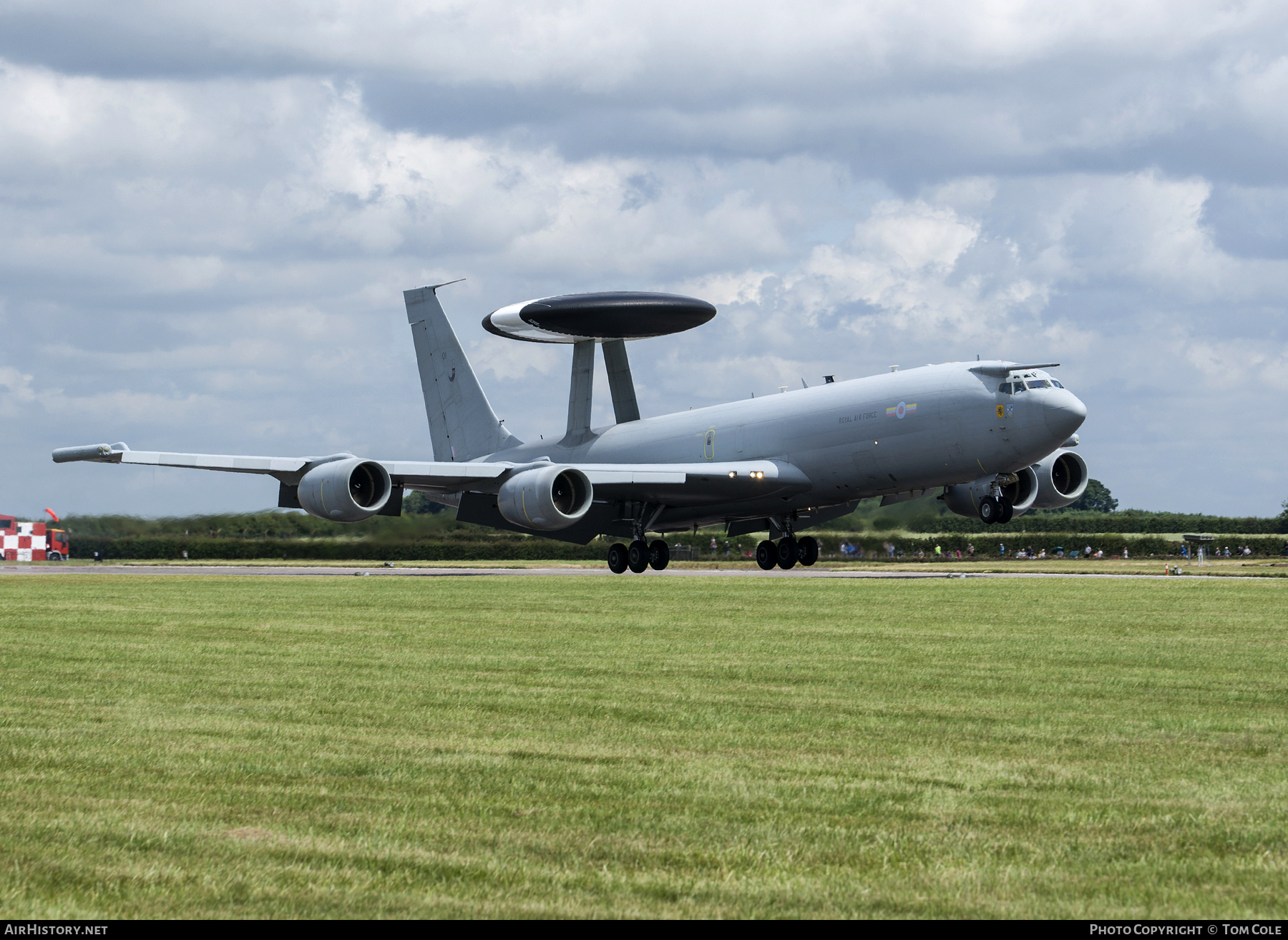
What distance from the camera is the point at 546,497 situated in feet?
118

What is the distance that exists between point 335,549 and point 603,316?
14.9 m

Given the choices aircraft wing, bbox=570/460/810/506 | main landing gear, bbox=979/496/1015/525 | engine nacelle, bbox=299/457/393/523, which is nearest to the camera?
main landing gear, bbox=979/496/1015/525

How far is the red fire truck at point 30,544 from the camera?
69562 mm

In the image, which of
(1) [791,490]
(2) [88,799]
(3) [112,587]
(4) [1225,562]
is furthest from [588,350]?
(2) [88,799]

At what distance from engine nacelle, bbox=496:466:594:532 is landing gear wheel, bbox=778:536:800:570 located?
25.2 ft

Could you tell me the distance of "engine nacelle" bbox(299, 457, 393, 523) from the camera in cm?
3588

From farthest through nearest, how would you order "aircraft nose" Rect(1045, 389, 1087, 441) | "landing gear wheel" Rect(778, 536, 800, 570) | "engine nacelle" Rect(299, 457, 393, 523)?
"landing gear wheel" Rect(778, 536, 800, 570)
"engine nacelle" Rect(299, 457, 393, 523)
"aircraft nose" Rect(1045, 389, 1087, 441)

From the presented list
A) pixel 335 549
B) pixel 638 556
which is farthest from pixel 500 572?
pixel 335 549

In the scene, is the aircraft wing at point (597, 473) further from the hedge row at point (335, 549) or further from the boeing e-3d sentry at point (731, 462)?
the hedge row at point (335, 549)

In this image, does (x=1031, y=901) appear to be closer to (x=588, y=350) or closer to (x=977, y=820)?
(x=977, y=820)

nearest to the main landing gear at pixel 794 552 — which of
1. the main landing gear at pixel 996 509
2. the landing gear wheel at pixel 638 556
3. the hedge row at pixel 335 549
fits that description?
the landing gear wheel at pixel 638 556

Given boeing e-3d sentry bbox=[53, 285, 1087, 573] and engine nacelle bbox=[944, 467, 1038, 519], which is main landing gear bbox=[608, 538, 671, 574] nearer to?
boeing e-3d sentry bbox=[53, 285, 1087, 573]

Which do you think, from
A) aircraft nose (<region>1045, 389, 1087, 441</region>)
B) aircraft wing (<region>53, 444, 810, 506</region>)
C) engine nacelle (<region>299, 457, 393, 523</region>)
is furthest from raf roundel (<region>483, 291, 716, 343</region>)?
aircraft nose (<region>1045, 389, 1087, 441</region>)

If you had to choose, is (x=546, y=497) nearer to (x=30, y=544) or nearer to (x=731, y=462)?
(x=731, y=462)
